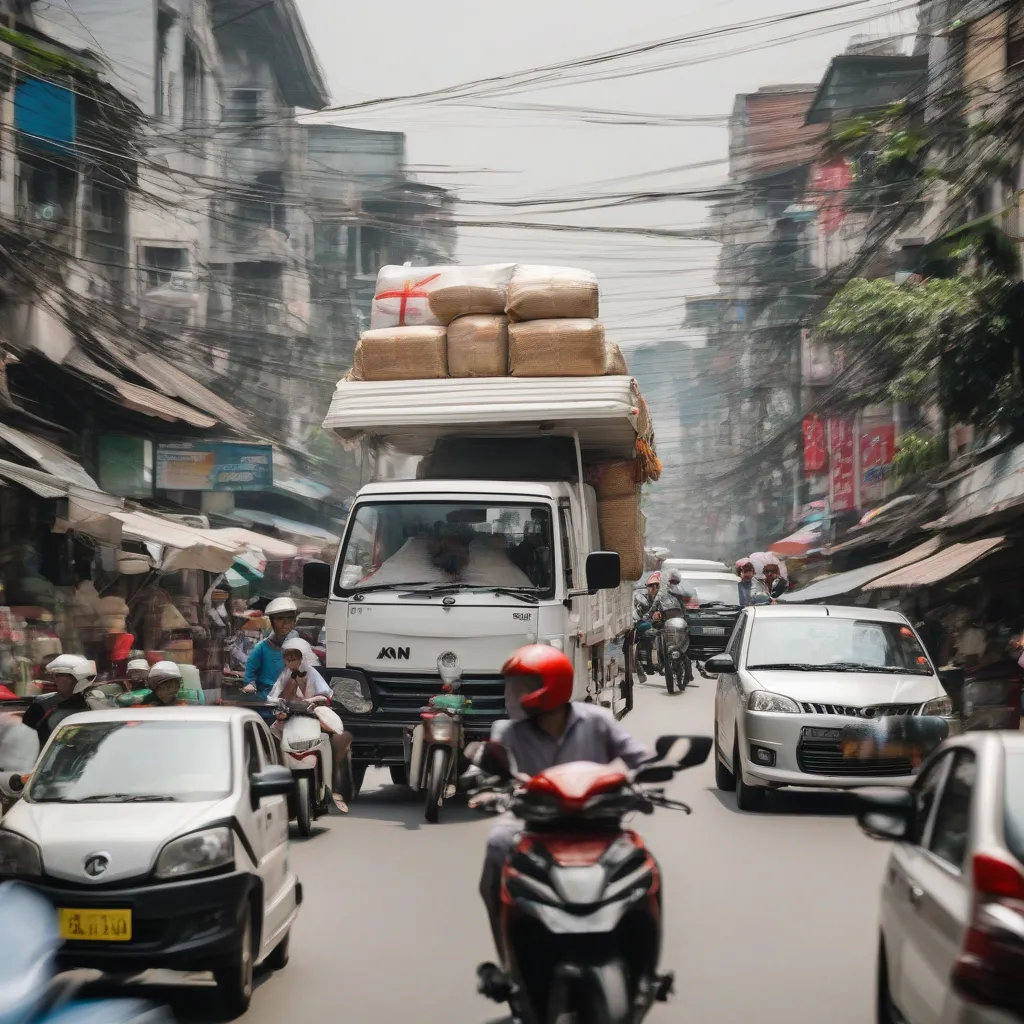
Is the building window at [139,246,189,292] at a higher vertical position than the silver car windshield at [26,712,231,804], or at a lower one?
higher

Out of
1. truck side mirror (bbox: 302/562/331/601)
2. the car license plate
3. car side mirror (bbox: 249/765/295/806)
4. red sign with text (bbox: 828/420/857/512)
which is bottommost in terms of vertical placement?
the car license plate

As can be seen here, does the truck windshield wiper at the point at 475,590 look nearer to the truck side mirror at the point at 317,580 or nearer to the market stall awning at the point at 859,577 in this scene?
the truck side mirror at the point at 317,580

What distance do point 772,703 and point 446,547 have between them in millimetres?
2839

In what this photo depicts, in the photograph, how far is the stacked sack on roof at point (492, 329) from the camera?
14750mm

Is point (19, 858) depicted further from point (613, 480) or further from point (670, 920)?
point (613, 480)

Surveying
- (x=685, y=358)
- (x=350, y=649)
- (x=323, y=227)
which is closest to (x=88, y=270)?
(x=350, y=649)

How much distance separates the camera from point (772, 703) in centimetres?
1265

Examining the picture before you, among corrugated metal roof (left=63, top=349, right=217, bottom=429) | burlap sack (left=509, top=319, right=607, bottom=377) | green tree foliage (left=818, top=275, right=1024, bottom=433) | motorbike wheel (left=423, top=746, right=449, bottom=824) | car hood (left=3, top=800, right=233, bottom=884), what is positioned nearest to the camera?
car hood (left=3, top=800, right=233, bottom=884)

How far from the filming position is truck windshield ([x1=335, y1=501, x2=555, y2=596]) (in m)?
13.3

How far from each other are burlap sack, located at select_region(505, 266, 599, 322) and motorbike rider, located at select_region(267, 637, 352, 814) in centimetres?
403

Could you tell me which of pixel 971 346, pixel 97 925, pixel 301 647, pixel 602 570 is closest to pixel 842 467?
pixel 971 346

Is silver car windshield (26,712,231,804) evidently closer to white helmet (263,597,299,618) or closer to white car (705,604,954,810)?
white helmet (263,597,299,618)

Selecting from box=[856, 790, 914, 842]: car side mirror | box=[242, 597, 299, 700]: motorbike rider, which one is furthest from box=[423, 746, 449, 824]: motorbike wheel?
box=[856, 790, 914, 842]: car side mirror

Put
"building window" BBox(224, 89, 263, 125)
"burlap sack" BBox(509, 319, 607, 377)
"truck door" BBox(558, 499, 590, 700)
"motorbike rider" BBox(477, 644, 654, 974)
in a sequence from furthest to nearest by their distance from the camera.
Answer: "building window" BBox(224, 89, 263, 125) → "burlap sack" BBox(509, 319, 607, 377) → "truck door" BBox(558, 499, 590, 700) → "motorbike rider" BBox(477, 644, 654, 974)
